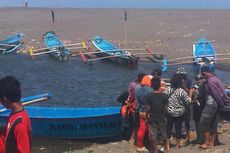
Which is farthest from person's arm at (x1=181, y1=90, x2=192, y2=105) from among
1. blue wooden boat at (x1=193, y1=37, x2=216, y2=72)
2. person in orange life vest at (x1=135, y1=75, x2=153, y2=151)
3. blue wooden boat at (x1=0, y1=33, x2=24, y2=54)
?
blue wooden boat at (x1=0, y1=33, x2=24, y2=54)

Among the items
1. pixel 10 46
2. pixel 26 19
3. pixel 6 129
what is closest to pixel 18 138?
pixel 6 129

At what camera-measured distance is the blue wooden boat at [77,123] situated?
1238cm

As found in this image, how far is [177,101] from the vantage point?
10.4 m

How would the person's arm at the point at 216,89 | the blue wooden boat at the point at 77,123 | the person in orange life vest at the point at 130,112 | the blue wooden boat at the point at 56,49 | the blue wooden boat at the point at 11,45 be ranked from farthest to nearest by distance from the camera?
the blue wooden boat at the point at 11,45
the blue wooden boat at the point at 56,49
the blue wooden boat at the point at 77,123
the person in orange life vest at the point at 130,112
the person's arm at the point at 216,89

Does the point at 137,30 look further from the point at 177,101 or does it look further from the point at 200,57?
the point at 177,101

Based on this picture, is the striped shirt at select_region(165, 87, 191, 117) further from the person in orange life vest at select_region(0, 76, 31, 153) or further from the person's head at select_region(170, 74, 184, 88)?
the person in orange life vest at select_region(0, 76, 31, 153)

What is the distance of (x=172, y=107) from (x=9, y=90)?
6201mm

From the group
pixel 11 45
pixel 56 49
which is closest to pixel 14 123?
pixel 56 49

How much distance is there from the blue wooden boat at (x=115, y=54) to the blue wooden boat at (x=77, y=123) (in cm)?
1426

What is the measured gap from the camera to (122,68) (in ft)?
89.4

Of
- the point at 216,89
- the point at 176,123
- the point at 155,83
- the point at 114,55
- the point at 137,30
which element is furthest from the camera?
the point at 137,30

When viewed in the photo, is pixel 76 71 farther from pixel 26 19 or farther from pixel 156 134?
pixel 26 19

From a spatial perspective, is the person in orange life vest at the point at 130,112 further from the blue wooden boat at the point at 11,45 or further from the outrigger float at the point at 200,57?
the blue wooden boat at the point at 11,45

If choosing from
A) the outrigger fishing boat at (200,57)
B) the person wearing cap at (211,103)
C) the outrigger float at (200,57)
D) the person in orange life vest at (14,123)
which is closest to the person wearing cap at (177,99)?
the person wearing cap at (211,103)
